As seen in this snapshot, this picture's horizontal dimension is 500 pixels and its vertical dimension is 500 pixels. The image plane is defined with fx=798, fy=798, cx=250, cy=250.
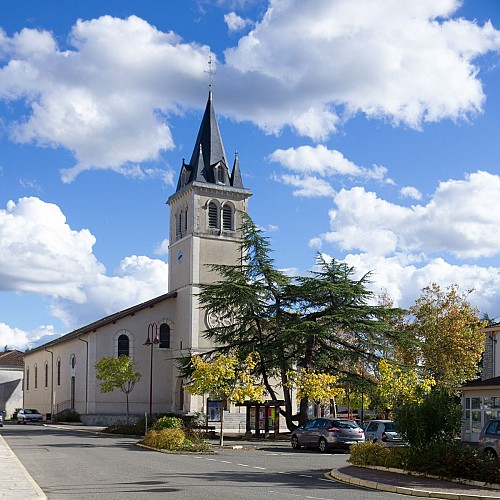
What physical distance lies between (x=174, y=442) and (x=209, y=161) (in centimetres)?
3519

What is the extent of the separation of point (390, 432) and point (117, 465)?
38.1 ft

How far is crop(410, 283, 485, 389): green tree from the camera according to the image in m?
48.9

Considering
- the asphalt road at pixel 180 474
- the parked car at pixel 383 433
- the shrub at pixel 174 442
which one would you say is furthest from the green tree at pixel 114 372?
the parked car at pixel 383 433

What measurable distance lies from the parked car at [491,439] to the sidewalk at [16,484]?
492 inches

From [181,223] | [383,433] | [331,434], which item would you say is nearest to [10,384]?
[181,223]

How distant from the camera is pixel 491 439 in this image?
22.8m

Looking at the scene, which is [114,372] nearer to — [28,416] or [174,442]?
[28,416]

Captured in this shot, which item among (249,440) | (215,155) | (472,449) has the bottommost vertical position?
(249,440)

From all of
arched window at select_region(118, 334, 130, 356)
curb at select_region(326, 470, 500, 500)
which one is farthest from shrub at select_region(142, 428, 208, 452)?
arched window at select_region(118, 334, 130, 356)

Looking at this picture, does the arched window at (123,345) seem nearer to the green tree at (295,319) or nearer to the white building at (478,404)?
the green tree at (295,319)

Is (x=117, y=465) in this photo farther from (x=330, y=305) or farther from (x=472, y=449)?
(x=330, y=305)

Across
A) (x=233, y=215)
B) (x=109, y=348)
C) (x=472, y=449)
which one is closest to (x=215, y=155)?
(x=233, y=215)

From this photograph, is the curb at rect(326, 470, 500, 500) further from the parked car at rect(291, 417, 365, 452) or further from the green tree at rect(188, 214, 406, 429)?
the green tree at rect(188, 214, 406, 429)

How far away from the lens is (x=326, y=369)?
41.9 m
